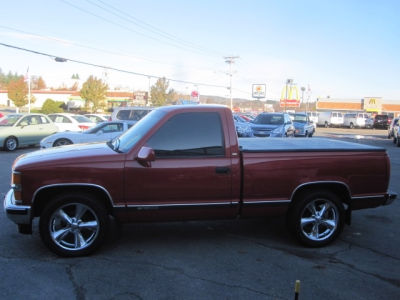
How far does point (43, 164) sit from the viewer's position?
14.4 ft

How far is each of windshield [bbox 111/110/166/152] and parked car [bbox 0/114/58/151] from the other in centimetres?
1182

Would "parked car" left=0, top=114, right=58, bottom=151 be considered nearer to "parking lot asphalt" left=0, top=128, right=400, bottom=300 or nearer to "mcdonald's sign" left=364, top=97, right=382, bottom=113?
"parking lot asphalt" left=0, top=128, right=400, bottom=300

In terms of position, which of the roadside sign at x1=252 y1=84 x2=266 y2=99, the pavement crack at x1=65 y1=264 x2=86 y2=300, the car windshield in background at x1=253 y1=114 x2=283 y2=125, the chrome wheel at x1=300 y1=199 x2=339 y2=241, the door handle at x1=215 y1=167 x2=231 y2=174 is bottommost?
the pavement crack at x1=65 y1=264 x2=86 y2=300

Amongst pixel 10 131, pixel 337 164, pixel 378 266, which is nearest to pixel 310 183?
pixel 337 164

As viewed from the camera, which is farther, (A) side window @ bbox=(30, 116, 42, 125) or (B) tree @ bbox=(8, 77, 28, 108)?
(B) tree @ bbox=(8, 77, 28, 108)

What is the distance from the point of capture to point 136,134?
491cm

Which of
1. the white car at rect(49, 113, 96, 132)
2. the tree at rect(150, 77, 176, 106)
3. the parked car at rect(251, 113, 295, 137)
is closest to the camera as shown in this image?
the white car at rect(49, 113, 96, 132)

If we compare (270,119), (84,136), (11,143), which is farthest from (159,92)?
(84,136)

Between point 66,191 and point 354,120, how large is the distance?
52361 mm

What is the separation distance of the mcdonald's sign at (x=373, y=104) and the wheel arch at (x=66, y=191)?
85.2 m

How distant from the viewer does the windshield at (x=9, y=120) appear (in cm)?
1574

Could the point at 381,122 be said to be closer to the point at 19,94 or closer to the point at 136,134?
the point at 19,94

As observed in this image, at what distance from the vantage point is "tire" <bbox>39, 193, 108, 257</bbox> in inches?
174

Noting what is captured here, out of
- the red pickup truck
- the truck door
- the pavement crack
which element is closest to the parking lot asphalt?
the pavement crack
